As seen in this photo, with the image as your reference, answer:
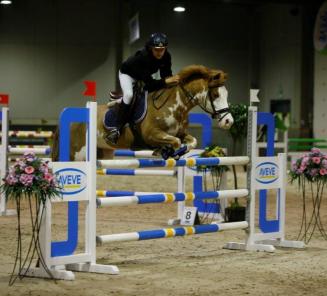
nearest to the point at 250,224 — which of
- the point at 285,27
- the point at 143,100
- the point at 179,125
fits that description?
the point at 179,125

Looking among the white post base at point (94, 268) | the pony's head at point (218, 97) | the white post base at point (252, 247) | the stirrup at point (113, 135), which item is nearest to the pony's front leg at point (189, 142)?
the pony's head at point (218, 97)

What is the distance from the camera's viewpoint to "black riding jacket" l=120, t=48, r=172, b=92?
17.2 feet

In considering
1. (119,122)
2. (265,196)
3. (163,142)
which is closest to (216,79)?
(163,142)

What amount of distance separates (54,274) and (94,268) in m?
0.34

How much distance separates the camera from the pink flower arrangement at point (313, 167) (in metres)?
5.75

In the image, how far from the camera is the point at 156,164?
16.4 feet

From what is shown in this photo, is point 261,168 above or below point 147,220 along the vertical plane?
above

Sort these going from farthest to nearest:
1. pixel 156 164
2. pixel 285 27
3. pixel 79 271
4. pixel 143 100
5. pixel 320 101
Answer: pixel 285 27 → pixel 320 101 → pixel 143 100 → pixel 156 164 → pixel 79 271

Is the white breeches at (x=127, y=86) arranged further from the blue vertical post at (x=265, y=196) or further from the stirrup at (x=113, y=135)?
the blue vertical post at (x=265, y=196)

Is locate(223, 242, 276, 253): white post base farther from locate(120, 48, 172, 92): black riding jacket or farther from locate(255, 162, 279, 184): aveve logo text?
locate(120, 48, 172, 92): black riding jacket

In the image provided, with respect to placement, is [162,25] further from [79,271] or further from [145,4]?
[79,271]

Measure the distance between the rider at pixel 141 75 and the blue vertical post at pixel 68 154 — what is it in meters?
0.87

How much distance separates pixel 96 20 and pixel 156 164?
14.6 m

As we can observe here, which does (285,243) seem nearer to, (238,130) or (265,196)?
(265,196)
